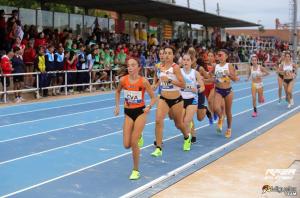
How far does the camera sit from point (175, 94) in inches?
340

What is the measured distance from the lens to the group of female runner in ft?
23.3

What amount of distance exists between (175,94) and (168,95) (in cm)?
12

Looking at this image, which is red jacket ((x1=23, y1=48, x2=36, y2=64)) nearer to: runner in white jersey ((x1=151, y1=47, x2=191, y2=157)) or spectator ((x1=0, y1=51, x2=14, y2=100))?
spectator ((x1=0, y1=51, x2=14, y2=100))

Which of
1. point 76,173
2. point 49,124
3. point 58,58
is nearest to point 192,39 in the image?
point 58,58

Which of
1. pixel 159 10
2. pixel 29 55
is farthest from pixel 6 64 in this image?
pixel 159 10

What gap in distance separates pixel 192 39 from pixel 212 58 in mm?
26283

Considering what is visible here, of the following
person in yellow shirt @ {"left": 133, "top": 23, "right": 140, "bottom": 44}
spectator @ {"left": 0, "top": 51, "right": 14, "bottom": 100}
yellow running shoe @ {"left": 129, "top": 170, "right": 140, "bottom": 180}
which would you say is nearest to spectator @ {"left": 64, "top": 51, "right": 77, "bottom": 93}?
spectator @ {"left": 0, "top": 51, "right": 14, "bottom": 100}

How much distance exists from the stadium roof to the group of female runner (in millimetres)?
13039

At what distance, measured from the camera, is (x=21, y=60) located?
55.2 ft

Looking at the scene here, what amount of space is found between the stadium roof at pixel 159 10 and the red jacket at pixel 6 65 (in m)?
7.84

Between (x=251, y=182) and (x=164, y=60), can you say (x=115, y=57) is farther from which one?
(x=251, y=182)

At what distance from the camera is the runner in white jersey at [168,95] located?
327 inches

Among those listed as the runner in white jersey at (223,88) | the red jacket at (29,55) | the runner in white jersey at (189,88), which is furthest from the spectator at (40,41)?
the runner in white jersey at (189,88)

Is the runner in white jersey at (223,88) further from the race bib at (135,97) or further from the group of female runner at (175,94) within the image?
the race bib at (135,97)
